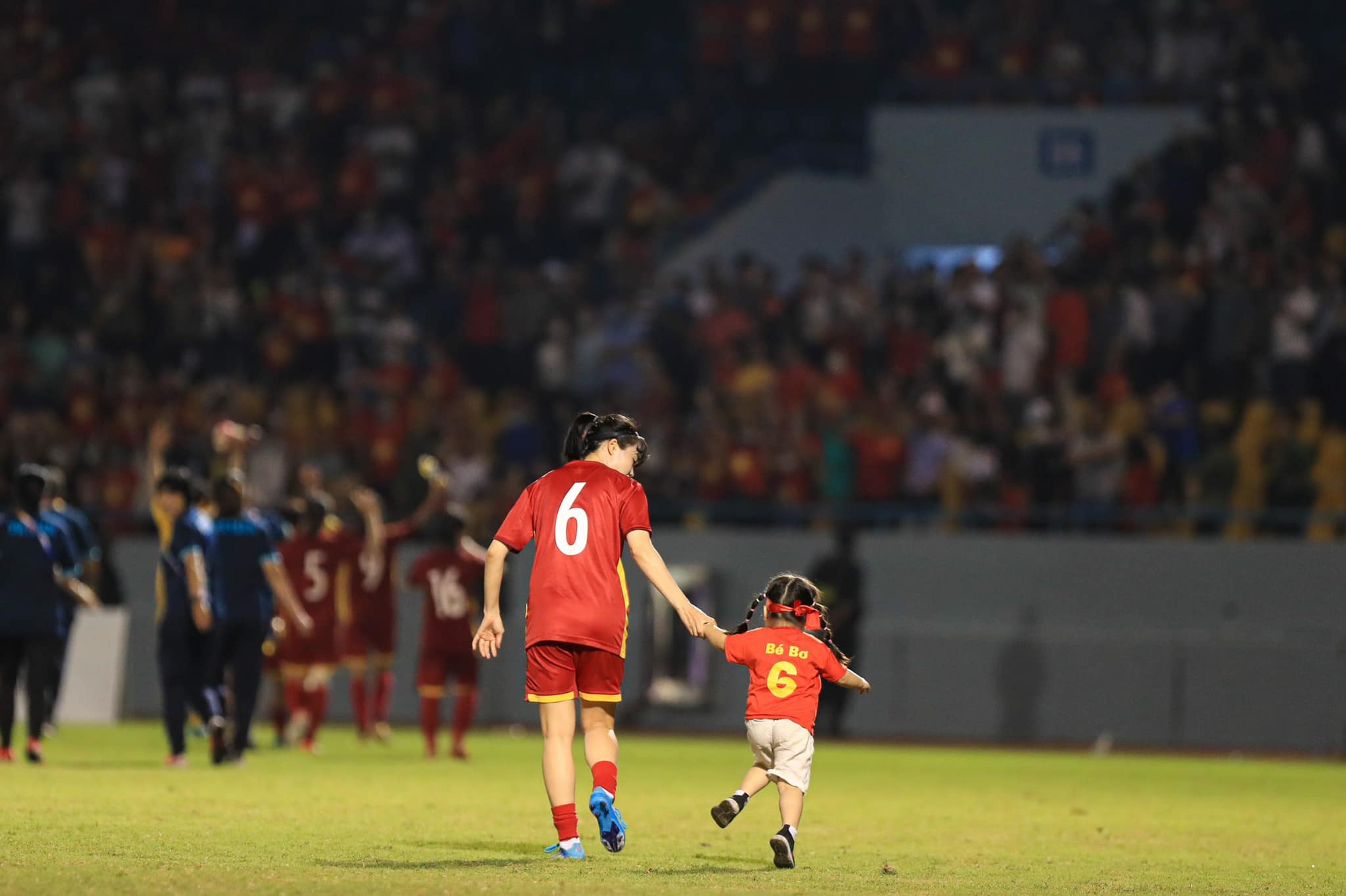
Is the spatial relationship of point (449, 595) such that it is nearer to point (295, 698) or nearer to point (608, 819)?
point (295, 698)

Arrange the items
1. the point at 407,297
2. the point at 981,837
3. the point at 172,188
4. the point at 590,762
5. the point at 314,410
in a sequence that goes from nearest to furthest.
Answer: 1. the point at 590,762
2. the point at 981,837
3. the point at 314,410
4. the point at 407,297
5. the point at 172,188

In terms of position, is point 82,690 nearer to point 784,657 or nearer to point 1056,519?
point 1056,519

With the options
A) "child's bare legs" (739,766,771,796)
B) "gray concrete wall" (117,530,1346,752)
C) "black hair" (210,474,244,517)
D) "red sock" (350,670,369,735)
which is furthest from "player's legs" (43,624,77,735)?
"gray concrete wall" (117,530,1346,752)

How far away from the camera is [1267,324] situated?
862 inches

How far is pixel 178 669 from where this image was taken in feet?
49.1

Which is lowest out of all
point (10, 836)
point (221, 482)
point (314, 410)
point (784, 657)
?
point (10, 836)

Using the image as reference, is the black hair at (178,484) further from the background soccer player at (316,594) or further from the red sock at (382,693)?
the red sock at (382,693)

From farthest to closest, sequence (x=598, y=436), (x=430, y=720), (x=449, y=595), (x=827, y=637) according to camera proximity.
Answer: (x=430, y=720), (x=449, y=595), (x=827, y=637), (x=598, y=436)

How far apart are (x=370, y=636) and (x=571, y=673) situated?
981 cm

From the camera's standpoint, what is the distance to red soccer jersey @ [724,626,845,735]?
31.3 feet

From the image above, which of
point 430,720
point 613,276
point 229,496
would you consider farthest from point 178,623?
point 613,276

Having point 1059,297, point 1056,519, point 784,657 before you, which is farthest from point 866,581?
point 784,657

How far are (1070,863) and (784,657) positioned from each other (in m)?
1.69

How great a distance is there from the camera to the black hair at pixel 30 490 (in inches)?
574
